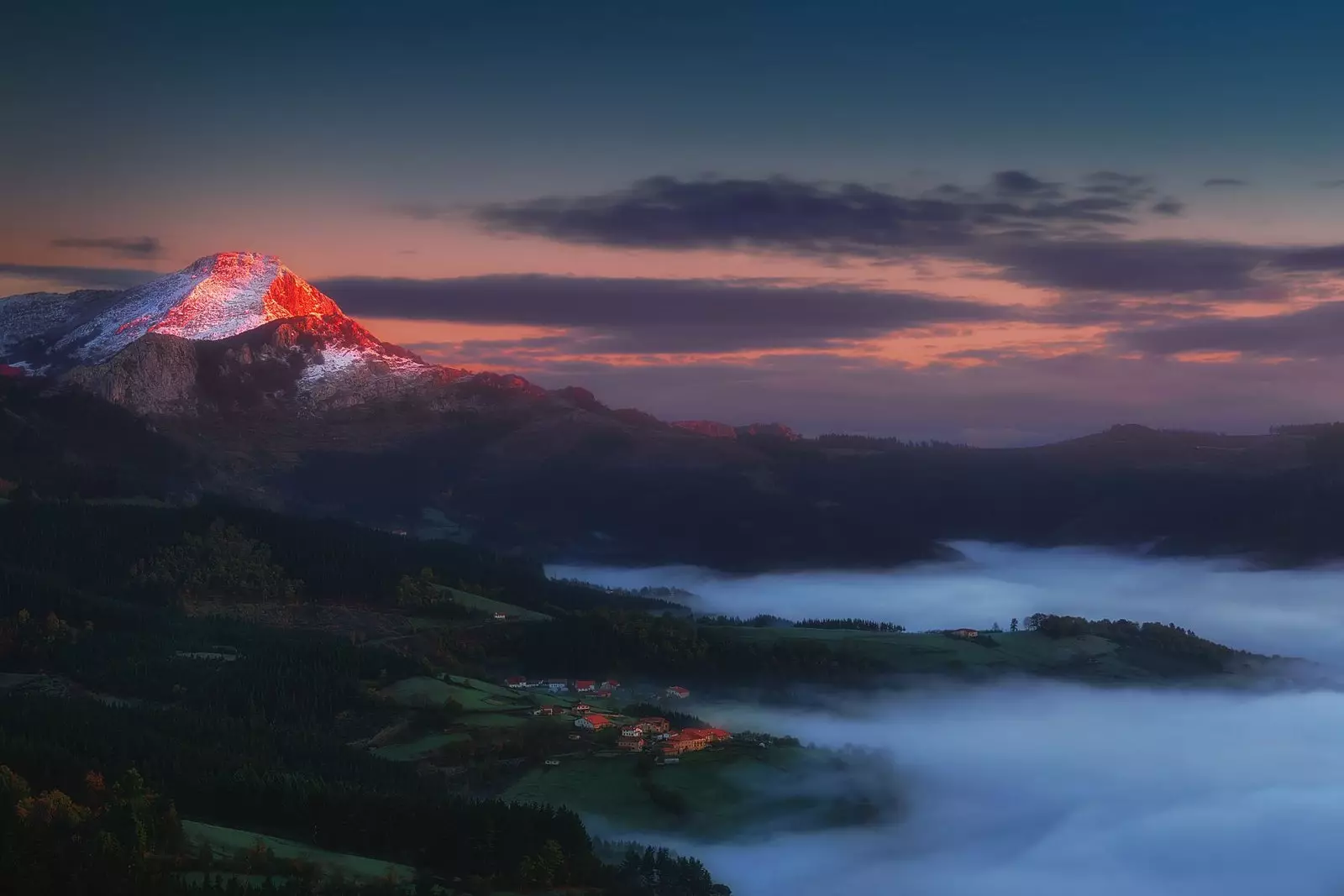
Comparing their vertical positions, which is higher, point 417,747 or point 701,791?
point 701,791

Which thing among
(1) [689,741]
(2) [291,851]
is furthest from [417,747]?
(2) [291,851]

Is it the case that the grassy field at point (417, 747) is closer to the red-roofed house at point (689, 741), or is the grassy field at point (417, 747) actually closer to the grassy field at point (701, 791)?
the grassy field at point (701, 791)

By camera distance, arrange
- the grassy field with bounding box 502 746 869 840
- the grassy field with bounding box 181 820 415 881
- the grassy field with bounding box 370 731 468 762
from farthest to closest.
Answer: the grassy field with bounding box 370 731 468 762
the grassy field with bounding box 502 746 869 840
the grassy field with bounding box 181 820 415 881

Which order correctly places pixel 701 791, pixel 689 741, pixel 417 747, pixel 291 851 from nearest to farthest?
Result: 1. pixel 291 851
2. pixel 701 791
3. pixel 417 747
4. pixel 689 741

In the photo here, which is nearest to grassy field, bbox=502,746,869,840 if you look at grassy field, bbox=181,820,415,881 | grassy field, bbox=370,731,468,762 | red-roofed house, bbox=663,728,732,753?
red-roofed house, bbox=663,728,732,753

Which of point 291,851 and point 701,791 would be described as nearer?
point 291,851

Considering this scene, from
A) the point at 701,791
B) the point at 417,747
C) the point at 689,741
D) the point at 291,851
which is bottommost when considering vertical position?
the point at 417,747

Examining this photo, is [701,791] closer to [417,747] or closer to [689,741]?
[689,741]

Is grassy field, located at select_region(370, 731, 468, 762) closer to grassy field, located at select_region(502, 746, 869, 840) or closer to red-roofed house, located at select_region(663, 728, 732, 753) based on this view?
grassy field, located at select_region(502, 746, 869, 840)

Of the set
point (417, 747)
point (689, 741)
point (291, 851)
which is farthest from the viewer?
point (689, 741)

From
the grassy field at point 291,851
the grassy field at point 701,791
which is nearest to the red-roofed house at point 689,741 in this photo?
the grassy field at point 701,791
